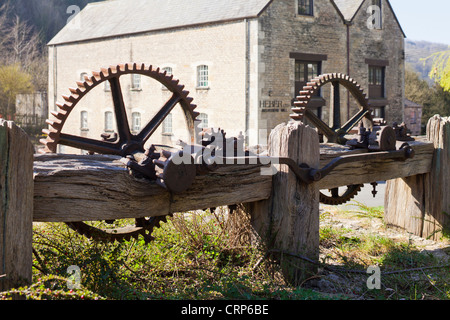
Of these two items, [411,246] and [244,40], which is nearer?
[411,246]

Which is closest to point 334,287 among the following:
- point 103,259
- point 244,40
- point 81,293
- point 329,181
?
point 329,181

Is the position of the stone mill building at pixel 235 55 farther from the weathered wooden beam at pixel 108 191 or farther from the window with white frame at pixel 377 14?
the weathered wooden beam at pixel 108 191

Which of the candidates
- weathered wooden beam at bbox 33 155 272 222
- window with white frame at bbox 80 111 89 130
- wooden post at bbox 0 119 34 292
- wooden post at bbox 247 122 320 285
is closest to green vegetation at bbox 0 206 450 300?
wooden post at bbox 247 122 320 285

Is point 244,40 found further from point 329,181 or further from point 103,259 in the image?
point 103,259

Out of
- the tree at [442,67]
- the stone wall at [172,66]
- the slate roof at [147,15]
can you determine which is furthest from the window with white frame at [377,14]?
the tree at [442,67]

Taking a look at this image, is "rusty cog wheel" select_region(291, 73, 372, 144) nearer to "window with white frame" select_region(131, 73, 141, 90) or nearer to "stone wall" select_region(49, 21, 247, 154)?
"stone wall" select_region(49, 21, 247, 154)

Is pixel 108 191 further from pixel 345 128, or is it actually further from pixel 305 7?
pixel 305 7

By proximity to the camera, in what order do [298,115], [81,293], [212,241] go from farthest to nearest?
[298,115], [212,241], [81,293]

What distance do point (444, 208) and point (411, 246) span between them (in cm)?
84

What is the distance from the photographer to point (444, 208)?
585 cm

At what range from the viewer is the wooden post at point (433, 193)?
5805 mm

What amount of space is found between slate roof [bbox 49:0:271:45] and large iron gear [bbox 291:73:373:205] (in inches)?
544

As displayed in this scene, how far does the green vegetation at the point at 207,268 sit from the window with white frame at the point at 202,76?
55.5ft

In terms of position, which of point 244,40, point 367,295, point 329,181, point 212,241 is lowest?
point 367,295
